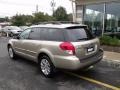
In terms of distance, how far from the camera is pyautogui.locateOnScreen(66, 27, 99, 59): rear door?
555 centimetres

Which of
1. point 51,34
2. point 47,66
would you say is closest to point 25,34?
point 51,34

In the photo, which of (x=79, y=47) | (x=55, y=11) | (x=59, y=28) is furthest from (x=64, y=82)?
(x=55, y=11)

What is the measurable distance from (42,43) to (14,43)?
8.48 ft

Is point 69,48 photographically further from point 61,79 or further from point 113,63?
point 113,63

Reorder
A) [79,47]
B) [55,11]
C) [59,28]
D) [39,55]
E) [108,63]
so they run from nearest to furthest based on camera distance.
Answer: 1. [79,47]
2. [59,28]
3. [39,55]
4. [108,63]
5. [55,11]

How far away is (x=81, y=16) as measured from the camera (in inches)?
537

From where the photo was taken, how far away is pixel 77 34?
5938 millimetres

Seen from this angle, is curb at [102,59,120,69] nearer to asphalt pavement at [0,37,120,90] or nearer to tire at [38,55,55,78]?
asphalt pavement at [0,37,120,90]

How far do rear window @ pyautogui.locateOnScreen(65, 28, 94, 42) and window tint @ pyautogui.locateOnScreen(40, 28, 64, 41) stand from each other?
228mm

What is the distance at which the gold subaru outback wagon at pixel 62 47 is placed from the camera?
5.48 metres

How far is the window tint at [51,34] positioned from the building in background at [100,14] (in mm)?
6712

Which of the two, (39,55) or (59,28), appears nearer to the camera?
(59,28)

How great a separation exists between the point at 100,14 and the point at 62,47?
7873 millimetres

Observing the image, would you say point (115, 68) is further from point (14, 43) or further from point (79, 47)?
point (14, 43)
